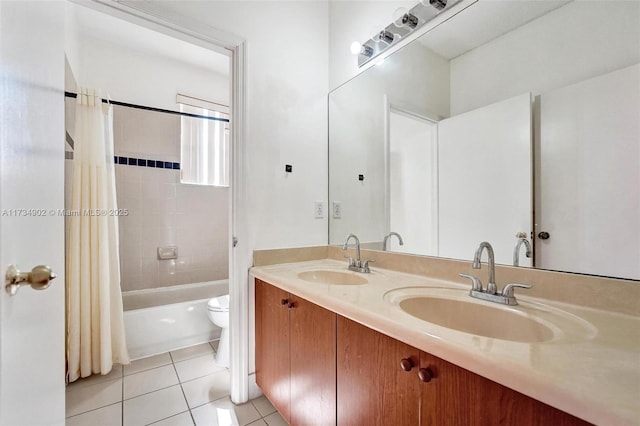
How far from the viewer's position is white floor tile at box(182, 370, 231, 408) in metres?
1.56

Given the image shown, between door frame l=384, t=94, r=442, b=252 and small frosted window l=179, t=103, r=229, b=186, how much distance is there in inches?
78.5

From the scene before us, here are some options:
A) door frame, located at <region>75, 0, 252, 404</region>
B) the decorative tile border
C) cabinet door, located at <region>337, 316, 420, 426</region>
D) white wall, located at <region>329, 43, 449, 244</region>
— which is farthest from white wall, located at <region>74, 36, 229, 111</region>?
cabinet door, located at <region>337, 316, 420, 426</region>

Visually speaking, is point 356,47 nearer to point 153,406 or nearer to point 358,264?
point 358,264

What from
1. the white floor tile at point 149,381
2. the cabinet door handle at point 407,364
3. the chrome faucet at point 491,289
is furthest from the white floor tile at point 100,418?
the chrome faucet at point 491,289

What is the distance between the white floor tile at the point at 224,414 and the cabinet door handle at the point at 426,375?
3.77ft

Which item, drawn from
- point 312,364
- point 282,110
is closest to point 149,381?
point 312,364

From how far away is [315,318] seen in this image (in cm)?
107

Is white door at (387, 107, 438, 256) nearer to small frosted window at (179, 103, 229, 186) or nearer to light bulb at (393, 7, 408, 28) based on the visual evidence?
light bulb at (393, 7, 408, 28)

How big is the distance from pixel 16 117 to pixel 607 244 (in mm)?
1569

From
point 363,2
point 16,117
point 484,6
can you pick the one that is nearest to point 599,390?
point 16,117

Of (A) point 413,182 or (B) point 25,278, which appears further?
(A) point 413,182

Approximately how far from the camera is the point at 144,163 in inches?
103

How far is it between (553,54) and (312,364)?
1.44 metres

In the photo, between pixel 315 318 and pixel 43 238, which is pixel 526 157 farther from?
pixel 43 238
